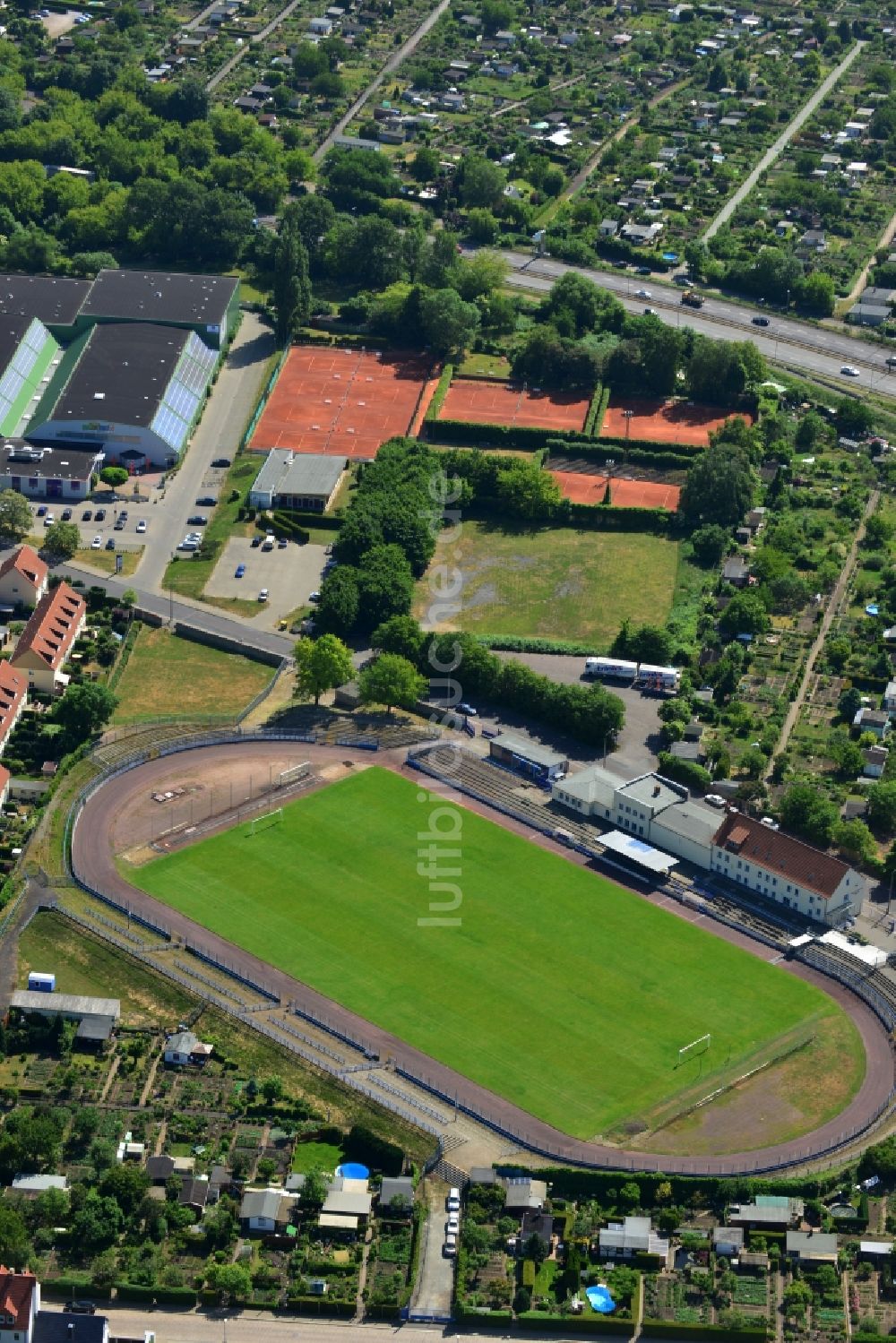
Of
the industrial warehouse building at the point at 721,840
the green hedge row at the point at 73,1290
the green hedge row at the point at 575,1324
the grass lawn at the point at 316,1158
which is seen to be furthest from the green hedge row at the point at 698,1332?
the industrial warehouse building at the point at 721,840

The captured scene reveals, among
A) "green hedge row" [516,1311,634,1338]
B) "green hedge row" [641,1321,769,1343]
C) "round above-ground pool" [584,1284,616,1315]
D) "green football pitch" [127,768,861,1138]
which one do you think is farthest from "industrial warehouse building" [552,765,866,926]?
"green hedge row" [516,1311,634,1338]

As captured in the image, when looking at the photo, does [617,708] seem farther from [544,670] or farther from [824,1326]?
[824,1326]

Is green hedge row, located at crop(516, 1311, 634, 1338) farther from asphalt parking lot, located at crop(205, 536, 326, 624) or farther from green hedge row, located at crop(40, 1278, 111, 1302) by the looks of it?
asphalt parking lot, located at crop(205, 536, 326, 624)

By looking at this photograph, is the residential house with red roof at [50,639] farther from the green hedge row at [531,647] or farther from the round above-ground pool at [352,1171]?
the round above-ground pool at [352,1171]

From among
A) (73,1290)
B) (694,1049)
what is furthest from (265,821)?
(73,1290)

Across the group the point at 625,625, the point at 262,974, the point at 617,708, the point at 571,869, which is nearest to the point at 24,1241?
the point at 262,974

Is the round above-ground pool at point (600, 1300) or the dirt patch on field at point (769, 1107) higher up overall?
the dirt patch on field at point (769, 1107)

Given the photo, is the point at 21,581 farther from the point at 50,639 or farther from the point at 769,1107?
the point at 769,1107
